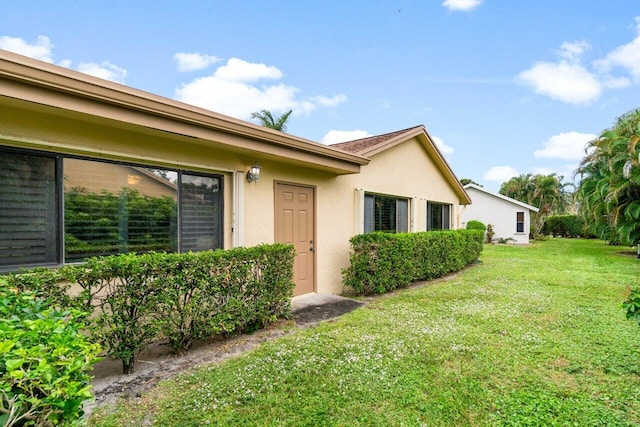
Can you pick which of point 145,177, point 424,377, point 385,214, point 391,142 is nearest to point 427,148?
point 391,142

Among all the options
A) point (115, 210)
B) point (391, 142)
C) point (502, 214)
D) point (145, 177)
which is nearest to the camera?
point (115, 210)

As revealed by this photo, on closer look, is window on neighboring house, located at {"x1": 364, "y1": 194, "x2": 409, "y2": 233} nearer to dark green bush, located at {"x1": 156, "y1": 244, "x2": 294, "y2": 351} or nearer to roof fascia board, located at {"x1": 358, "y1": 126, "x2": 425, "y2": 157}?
roof fascia board, located at {"x1": 358, "y1": 126, "x2": 425, "y2": 157}

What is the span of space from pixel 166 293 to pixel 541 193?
105ft

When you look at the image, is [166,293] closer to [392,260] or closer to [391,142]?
[392,260]

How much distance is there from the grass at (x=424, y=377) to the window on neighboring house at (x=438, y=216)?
584 centimetres

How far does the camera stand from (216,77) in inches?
614

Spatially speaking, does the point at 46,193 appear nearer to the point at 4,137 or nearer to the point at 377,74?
the point at 4,137

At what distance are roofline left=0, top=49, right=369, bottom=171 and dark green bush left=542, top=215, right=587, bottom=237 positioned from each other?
33.3m

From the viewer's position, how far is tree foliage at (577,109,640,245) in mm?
11719

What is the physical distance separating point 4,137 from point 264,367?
3710mm

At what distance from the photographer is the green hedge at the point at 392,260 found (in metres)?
7.09

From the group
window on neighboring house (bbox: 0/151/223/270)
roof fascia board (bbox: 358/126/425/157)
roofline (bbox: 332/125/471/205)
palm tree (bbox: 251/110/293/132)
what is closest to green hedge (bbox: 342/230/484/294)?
roof fascia board (bbox: 358/126/425/157)

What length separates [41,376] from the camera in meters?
1.07

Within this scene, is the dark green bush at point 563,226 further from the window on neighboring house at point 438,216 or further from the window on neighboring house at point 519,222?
the window on neighboring house at point 438,216
